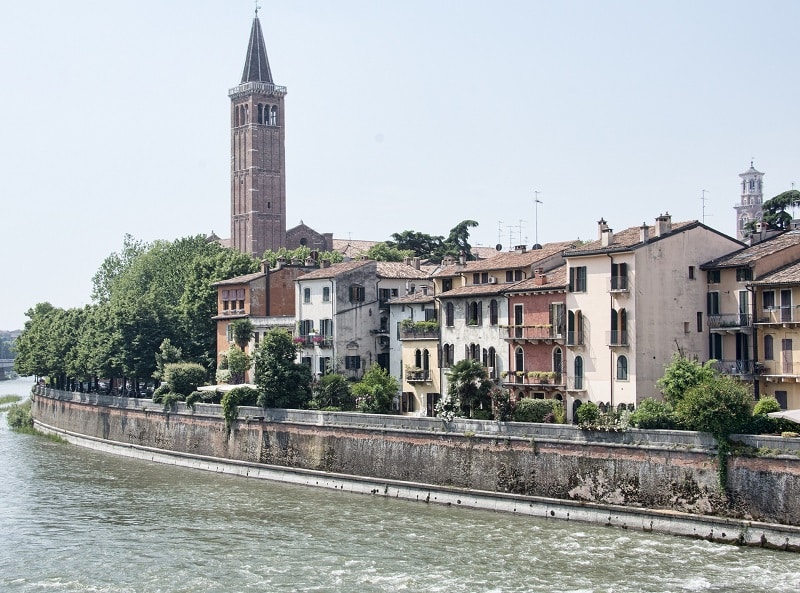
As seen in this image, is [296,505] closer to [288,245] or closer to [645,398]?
[645,398]

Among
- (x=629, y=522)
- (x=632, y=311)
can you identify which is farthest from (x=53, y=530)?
(x=632, y=311)

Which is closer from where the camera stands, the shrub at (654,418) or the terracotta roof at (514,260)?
the shrub at (654,418)

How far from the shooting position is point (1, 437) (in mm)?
92500

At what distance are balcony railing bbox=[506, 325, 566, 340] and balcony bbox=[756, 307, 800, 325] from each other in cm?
1007

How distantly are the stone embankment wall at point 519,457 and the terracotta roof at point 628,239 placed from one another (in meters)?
10.3

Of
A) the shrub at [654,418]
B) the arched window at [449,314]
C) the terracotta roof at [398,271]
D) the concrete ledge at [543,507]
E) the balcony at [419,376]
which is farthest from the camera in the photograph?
the terracotta roof at [398,271]

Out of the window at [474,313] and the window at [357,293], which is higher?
the window at [357,293]

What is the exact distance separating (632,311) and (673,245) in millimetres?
4200

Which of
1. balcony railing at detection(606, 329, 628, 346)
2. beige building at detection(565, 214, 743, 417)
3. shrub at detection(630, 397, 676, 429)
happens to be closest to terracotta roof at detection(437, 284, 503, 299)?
beige building at detection(565, 214, 743, 417)

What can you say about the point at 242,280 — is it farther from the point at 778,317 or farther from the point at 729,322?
the point at 778,317

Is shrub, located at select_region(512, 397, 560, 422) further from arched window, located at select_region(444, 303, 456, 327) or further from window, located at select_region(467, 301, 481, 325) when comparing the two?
arched window, located at select_region(444, 303, 456, 327)

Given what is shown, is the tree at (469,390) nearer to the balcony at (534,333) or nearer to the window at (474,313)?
the balcony at (534,333)

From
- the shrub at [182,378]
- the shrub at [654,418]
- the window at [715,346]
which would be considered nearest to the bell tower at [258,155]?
the shrub at [182,378]

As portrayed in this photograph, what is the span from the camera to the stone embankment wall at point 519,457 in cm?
4128
